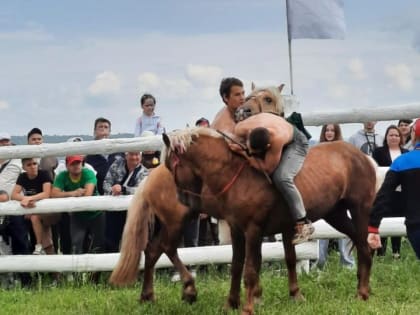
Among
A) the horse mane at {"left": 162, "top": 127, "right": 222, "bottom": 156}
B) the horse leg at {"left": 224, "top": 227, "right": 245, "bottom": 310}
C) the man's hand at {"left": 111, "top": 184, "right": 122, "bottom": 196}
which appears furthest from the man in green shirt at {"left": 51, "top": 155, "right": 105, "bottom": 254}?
the horse mane at {"left": 162, "top": 127, "right": 222, "bottom": 156}

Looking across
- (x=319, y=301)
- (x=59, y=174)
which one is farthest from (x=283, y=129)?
(x=59, y=174)

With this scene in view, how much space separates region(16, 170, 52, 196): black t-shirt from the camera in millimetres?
9727

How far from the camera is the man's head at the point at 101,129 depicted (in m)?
11.1

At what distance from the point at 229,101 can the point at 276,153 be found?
0.92 m

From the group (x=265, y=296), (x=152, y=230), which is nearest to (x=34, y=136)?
(x=152, y=230)

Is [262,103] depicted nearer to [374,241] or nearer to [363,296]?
[374,241]

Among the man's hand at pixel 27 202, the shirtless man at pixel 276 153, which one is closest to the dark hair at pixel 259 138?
the shirtless man at pixel 276 153

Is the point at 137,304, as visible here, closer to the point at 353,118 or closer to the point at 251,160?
the point at 251,160

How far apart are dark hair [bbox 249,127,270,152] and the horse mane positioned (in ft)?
1.11

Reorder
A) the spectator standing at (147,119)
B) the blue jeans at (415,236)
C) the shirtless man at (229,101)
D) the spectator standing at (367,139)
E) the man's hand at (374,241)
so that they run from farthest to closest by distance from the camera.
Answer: the spectator standing at (147,119), the spectator standing at (367,139), the shirtless man at (229,101), the man's hand at (374,241), the blue jeans at (415,236)

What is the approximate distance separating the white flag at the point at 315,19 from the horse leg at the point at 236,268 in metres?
3.08

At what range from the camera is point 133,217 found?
803cm

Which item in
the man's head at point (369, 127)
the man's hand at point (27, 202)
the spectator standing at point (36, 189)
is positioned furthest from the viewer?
the man's head at point (369, 127)

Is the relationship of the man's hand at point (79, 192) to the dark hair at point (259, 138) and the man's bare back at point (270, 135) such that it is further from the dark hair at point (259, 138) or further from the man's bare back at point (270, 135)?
the dark hair at point (259, 138)
